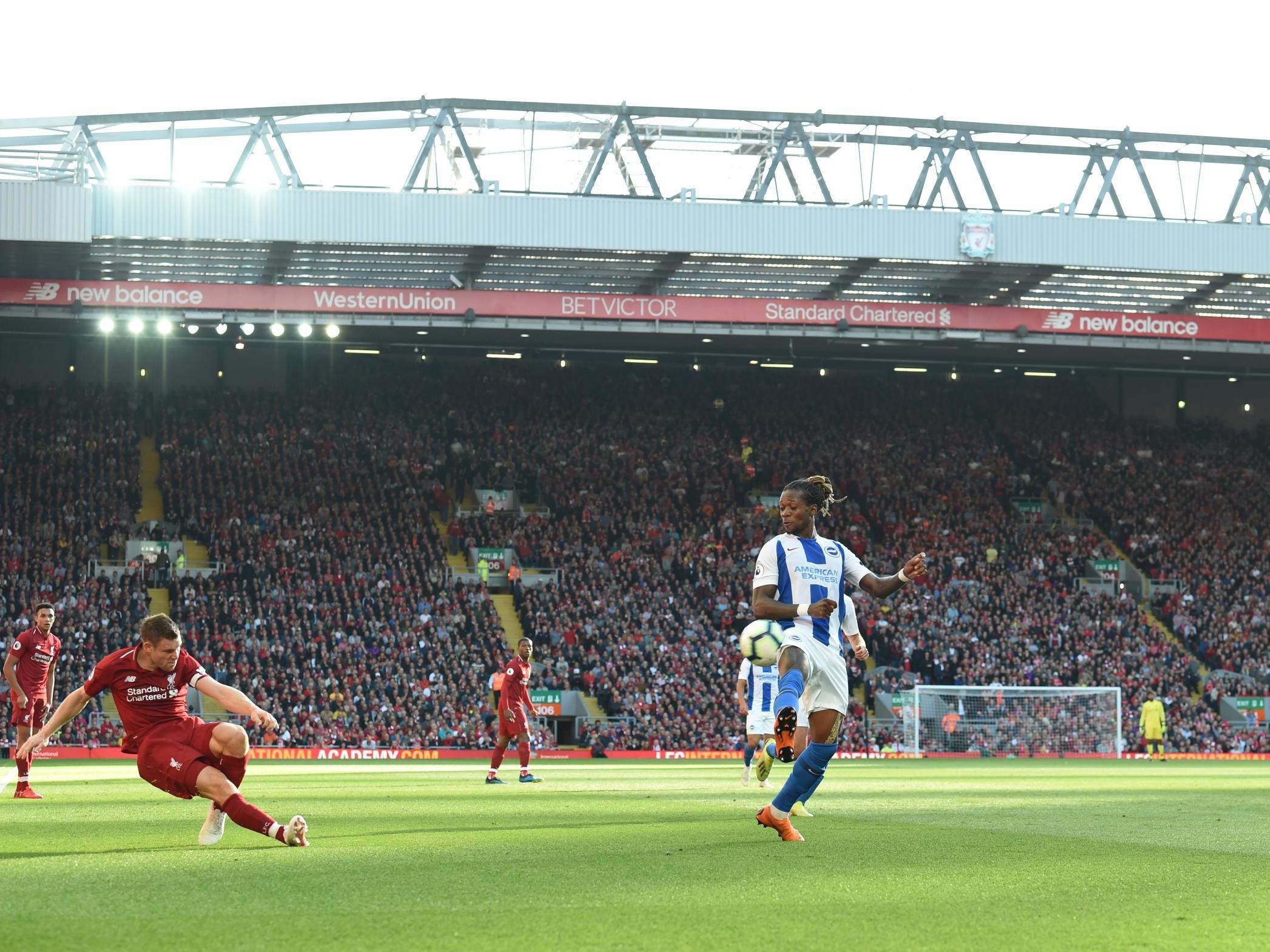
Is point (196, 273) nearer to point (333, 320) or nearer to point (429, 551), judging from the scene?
point (333, 320)

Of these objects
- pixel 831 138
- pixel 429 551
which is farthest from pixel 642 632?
pixel 831 138

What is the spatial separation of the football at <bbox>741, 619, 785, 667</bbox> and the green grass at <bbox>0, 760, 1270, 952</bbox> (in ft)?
4.17

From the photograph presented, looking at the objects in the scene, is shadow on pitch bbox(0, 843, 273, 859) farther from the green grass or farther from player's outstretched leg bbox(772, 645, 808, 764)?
player's outstretched leg bbox(772, 645, 808, 764)

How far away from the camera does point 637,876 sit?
8477 millimetres

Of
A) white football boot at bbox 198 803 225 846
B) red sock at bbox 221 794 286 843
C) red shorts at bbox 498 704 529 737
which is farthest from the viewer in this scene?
red shorts at bbox 498 704 529 737

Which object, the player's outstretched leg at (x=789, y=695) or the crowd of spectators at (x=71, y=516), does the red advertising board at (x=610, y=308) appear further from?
the player's outstretched leg at (x=789, y=695)

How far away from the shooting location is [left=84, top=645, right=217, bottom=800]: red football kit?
9.55 meters

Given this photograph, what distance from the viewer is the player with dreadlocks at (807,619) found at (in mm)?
10320

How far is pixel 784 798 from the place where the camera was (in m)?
10.5

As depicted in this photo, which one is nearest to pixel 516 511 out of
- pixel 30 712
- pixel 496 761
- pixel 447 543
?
pixel 447 543

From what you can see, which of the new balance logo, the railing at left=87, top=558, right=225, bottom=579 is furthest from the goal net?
the new balance logo

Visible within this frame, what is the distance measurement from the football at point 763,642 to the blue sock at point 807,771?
0.66 m

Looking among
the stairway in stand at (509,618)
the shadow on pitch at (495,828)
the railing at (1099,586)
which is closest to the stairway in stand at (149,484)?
the stairway in stand at (509,618)

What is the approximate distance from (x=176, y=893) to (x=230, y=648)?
102ft
